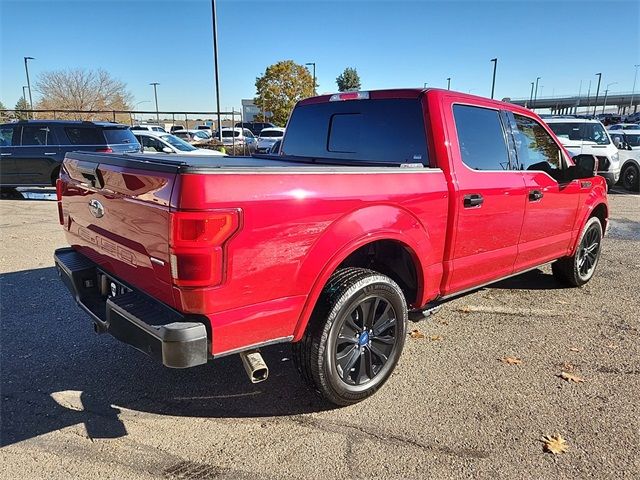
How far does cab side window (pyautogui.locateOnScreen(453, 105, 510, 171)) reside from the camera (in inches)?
143

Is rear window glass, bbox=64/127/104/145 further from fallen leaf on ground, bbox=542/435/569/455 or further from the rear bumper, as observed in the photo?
fallen leaf on ground, bbox=542/435/569/455

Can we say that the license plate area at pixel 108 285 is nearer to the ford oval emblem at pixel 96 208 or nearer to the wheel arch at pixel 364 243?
the ford oval emblem at pixel 96 208

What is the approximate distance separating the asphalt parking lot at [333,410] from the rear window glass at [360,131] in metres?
1.61

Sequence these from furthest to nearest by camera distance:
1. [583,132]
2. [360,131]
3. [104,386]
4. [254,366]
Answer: [583,132], [360,131], [104,386], [254,366]

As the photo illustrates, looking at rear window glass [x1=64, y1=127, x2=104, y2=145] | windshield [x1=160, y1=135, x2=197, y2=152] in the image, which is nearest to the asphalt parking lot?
rear window glass [x1=64, y1=127, x2=104, y2=145]

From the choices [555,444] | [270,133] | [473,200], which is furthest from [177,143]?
[270,133]

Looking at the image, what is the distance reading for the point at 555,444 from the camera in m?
2.72

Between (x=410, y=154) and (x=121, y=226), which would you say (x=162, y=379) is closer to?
(x=121, y=226)

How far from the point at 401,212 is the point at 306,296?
0.89m

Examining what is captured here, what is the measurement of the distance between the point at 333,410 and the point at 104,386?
5.09ft

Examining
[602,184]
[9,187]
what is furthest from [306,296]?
[9,187]

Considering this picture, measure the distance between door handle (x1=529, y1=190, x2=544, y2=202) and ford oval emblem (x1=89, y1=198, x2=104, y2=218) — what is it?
3373mm

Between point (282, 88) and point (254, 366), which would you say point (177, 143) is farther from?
point (282, 88)

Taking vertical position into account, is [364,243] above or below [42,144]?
below
